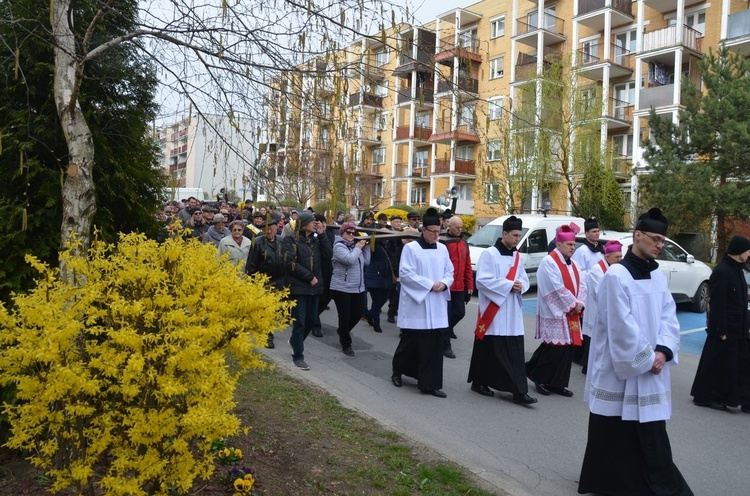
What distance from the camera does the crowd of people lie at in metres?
4.50

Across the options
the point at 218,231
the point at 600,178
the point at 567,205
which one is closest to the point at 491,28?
the point at 567,205

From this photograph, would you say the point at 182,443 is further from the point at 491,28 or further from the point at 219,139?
the point at 491,28

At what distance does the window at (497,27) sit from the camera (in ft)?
115

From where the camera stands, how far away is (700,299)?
14938 millimetres

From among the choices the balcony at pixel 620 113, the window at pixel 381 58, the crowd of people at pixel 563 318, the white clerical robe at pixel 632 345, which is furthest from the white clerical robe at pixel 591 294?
the balcony at pixel 620 113

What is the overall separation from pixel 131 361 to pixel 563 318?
18.4 ft

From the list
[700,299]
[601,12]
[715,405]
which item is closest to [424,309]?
[715,405]

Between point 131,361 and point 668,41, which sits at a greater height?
point 668,41

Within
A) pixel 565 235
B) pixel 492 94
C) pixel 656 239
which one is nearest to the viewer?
pixel 656 239

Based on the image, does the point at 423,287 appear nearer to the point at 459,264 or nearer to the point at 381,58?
the point at 459,264

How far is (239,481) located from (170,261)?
1.44 m

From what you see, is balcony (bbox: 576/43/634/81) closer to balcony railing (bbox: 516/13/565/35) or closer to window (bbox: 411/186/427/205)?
balcony railing (bbox: 516/13/565/35)

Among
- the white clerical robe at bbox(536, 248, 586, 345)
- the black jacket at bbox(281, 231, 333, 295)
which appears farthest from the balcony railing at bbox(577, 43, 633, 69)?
the black jacket at bbox(281, 231, 333, 295)

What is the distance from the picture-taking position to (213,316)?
3.33m
